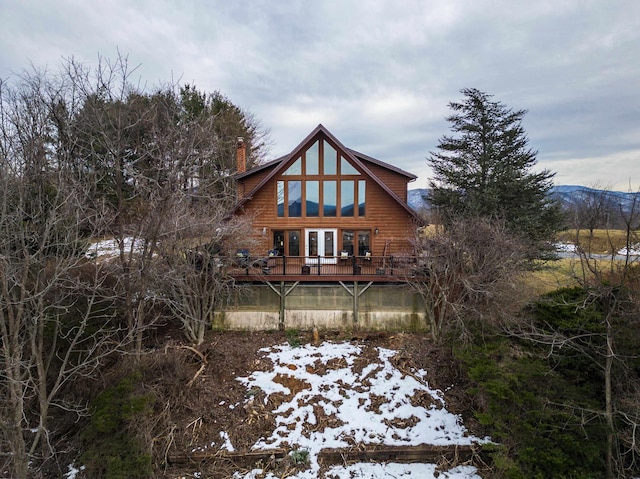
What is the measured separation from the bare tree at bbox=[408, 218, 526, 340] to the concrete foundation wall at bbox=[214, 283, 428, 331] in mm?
912

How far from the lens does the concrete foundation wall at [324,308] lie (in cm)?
1215

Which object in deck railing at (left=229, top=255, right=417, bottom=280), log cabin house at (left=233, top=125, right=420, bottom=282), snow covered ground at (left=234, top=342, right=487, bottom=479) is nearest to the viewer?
snow covered ground at (left=234, top=342, right=487, bottom=479)

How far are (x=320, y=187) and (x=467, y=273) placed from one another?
24.2 ft

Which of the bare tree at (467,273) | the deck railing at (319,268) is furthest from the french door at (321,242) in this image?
the bare tree at (467,273)

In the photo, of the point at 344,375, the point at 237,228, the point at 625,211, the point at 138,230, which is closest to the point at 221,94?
the point at 237,228

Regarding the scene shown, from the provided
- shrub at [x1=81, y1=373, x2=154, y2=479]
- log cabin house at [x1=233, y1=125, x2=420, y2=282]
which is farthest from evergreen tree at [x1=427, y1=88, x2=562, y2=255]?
shrub at [x1=81, y1=373, x2=154, y2=479]

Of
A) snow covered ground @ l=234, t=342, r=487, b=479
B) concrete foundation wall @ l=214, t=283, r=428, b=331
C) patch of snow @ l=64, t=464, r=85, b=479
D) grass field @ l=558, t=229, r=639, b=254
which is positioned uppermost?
grass field @ l=558, t=229, r=639, b=254

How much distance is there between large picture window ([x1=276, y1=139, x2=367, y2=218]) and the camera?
14.5 m

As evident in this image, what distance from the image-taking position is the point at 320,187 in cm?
1464

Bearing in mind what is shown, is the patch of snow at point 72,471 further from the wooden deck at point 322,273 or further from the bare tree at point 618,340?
the bare tree at point 618,340

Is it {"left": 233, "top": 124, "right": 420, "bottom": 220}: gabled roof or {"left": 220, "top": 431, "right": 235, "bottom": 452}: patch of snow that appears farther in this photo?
{"left": 233, "top": 124, "right": 420, "bottom": 220}: gabled roof

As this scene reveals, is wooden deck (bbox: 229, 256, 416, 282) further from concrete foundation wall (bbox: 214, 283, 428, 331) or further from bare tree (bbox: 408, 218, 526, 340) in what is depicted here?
bare tree (bbox: 408, 218, 526, 340)

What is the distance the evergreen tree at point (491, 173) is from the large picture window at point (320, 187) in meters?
5.56

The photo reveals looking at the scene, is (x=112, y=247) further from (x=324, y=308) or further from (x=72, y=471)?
(x=324, y=308)
